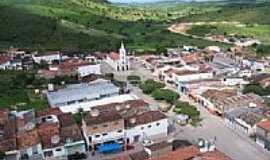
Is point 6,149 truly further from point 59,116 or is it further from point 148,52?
point 148,52

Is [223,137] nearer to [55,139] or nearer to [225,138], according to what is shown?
[225,138]

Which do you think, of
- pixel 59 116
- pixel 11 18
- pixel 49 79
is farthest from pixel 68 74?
pixel 11 18

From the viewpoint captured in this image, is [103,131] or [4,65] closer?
[103,131]

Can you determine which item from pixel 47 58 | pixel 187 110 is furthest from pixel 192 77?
pixel 47 58

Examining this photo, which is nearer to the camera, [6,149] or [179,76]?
[6,149]

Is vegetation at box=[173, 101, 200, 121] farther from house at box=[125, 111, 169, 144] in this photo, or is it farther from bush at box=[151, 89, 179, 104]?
house at box=[125, 111, 169, 144]

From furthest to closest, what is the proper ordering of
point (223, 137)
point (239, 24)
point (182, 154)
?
point (239, 24) < point (223, 137) < point (182, 154)

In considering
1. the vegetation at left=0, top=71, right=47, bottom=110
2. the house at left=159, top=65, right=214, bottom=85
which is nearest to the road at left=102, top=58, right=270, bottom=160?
the house at left=159, top=65, right=214, bottom=85
